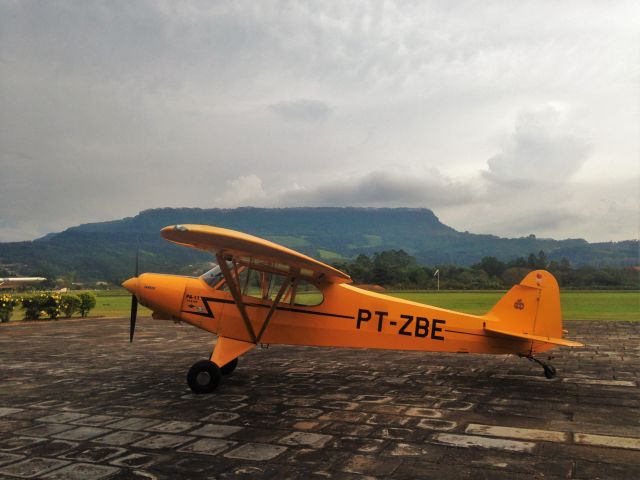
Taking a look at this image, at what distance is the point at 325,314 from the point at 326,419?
103 inches

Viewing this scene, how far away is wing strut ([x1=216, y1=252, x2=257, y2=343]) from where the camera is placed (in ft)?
26.9

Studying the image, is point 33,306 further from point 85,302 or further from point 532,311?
point 532,311

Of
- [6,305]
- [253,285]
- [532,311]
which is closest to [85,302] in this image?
[6,305]

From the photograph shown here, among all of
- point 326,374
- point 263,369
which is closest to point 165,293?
point 263,369

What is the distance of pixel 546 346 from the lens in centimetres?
848

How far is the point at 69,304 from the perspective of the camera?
24.1m

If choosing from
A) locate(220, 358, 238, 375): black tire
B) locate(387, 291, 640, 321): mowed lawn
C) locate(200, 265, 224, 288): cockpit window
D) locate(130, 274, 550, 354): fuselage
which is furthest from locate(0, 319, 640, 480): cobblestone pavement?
locate(387, 291, 640, 321): mowed lawn

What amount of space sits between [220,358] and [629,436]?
616cm

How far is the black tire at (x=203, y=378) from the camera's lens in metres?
7.98

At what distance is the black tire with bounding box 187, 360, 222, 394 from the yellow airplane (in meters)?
0.12

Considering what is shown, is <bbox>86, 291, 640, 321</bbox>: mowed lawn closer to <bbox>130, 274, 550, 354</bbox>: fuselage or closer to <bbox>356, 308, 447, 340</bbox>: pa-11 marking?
<bbox>130, 274, 550, 354</bbox>: fuselage

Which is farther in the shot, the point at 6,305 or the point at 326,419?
the point at 6,305

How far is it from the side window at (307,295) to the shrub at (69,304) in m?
19.5

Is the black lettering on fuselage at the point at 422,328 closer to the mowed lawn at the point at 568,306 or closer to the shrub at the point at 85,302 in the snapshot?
the mowed lawn at the point at 568,306
